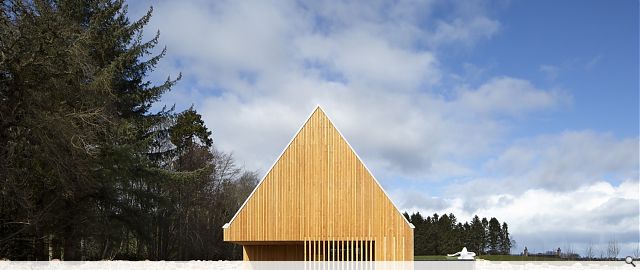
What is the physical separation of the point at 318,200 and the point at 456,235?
2525cm

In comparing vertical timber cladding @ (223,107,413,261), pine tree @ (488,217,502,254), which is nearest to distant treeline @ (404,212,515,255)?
pine tree @ (488,217,502,254)

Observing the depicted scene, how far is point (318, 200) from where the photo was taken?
13555mm

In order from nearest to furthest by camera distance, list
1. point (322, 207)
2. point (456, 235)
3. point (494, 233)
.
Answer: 1. point (322, 207)
2. point (456, 235)
3. point (494, 233)

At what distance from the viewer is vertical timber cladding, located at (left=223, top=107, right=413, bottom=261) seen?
13.4 m

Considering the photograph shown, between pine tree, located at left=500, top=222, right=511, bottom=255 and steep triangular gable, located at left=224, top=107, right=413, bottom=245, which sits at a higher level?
steep triangular gable, located at left=224, top=107, right=413, bottom=245

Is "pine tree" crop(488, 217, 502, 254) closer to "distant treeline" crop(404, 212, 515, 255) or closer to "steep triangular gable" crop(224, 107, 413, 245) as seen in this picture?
"distant treeline" crop(404, 212, 515, 255)

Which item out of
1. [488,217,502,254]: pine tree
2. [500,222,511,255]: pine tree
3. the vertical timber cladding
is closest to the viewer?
the vertical timber cladding

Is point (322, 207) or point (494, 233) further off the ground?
point (322, 207)

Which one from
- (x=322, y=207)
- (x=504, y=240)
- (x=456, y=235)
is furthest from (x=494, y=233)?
(x=322, y=207)

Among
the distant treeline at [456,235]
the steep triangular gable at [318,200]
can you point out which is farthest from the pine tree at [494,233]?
the steep triangular gable at [318,200]

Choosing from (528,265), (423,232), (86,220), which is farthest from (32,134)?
(423,232)

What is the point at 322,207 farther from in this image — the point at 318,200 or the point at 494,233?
the point at 494,233

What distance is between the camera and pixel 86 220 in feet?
59.3

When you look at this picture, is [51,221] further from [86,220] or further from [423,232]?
[423,232]
